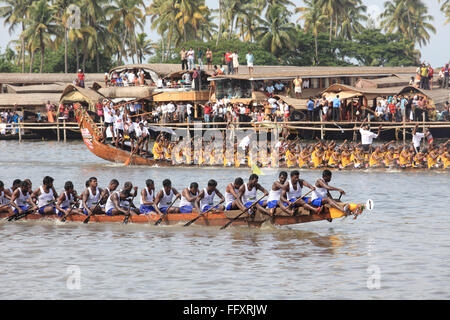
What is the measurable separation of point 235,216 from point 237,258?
2.27m

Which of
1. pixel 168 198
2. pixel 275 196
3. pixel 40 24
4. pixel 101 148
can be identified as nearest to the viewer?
pixel 275 196

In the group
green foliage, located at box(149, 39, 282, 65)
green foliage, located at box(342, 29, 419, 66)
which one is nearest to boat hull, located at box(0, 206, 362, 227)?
green foliage, located at box(149, 39, 282, 65)

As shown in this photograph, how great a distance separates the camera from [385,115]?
148 ft

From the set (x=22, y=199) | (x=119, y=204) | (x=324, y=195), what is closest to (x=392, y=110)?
(x=324, y=195)

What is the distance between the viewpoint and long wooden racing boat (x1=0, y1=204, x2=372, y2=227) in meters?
18.4

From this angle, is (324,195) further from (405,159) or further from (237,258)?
(405,159)

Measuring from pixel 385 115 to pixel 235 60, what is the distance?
34.4 ft

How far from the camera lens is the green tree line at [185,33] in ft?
241

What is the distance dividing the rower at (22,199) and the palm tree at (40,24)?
53.4 metres

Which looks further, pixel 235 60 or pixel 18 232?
pixel 235 60

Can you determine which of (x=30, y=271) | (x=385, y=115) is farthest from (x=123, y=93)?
(x=30, y=271)

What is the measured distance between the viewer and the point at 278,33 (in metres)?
77.3
